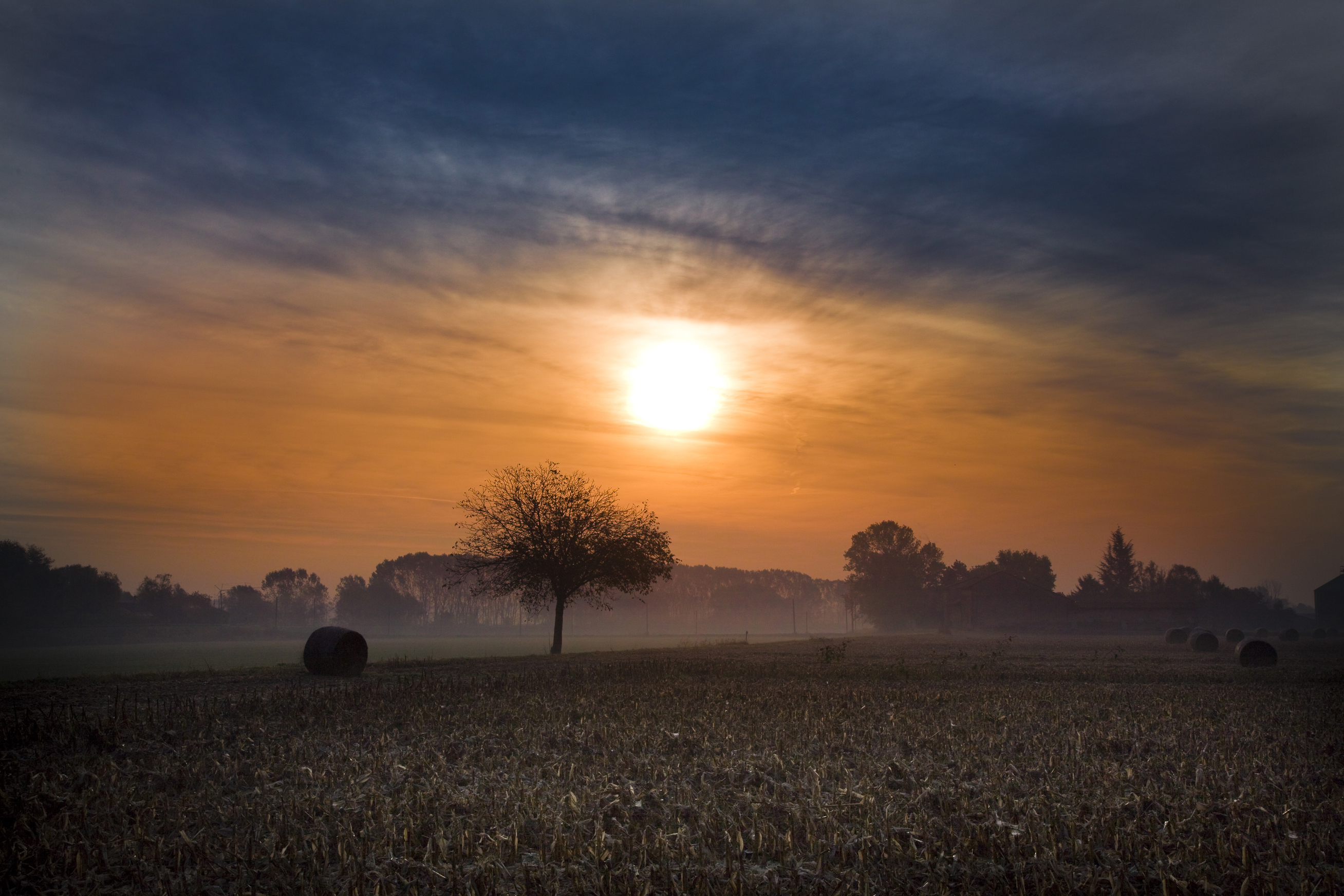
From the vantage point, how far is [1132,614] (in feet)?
339

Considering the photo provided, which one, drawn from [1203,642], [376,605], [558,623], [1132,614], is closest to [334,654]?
[558,623]

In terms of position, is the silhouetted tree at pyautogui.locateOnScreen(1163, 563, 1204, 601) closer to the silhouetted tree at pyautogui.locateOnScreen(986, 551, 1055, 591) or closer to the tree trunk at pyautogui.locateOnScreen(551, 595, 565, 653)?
the silhouetted tree at pyautogui.locateOnScreen(986, 551, 1055, 591)

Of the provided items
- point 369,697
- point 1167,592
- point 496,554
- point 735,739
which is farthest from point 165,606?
point 1167,592

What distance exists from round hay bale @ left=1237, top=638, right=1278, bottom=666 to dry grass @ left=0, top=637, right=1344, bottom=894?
21.7 metres

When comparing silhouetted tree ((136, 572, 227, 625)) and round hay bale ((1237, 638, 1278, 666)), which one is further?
silhouetted tree ((136, 572, 227, 625))

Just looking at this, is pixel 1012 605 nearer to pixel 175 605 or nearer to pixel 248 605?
pixel 175 605

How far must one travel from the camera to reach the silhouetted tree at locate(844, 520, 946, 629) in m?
131

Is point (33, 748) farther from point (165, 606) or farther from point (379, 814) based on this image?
point (165, 606)

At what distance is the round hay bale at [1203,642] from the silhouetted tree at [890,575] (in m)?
70.4

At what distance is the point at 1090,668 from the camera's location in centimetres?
3372

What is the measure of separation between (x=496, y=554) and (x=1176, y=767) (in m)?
41.7

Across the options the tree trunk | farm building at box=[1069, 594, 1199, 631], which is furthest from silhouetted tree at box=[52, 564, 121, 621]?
farm building at box=[1069, 594, 1199, 631]

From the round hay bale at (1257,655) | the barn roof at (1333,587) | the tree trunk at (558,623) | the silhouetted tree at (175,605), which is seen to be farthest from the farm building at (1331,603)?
the silhouetted tree at (175,605)

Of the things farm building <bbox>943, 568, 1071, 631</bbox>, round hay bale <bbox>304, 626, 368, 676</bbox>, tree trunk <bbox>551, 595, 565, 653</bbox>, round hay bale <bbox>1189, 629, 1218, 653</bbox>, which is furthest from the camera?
farm building <bbox>943, 568, 1071, 631</bbox>
